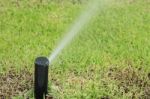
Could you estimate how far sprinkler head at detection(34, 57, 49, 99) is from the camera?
11.5 feet

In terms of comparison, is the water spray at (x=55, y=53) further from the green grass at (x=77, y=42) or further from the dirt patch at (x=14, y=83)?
the dirt patch at (x=14, y=83)

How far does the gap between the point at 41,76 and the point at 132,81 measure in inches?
A: 51.7

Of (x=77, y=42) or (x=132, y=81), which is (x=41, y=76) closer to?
(x=132, y=81)

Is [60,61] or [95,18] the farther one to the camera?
[95,18]

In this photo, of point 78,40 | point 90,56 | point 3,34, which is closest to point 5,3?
point 3,34

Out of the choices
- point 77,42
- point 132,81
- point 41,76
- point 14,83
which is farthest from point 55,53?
point 41,76

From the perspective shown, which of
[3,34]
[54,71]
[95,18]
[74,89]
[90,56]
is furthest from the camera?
[95,18]

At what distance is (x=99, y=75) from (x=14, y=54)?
108cm

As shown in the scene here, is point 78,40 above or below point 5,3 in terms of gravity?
below

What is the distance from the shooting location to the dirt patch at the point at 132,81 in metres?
4.27

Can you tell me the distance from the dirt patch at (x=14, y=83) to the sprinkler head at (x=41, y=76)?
1.40 feet

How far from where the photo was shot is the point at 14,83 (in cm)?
428

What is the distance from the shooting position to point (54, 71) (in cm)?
450

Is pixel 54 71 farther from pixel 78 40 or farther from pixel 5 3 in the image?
pixel 5 3
